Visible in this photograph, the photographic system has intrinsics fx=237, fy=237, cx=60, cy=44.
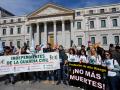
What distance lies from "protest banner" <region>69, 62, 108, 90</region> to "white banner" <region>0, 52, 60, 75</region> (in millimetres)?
1062

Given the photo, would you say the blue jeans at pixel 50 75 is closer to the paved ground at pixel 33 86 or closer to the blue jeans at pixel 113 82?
the paved ground at pixel 33 86

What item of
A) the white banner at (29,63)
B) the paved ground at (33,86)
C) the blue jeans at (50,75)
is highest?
the white banner at (29,63)

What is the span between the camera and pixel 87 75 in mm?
9797

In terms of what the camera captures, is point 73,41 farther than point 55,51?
Yes

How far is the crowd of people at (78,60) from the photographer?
8.82 metres

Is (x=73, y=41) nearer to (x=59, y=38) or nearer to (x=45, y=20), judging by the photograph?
(x=59, y=38)

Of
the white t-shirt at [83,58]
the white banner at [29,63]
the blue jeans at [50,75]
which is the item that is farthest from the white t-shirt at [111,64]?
the blue jeans at [50,75]

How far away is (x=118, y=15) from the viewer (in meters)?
50.3

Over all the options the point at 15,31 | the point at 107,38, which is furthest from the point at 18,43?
the point at 107,38

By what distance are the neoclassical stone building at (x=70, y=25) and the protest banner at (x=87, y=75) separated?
4093 cm

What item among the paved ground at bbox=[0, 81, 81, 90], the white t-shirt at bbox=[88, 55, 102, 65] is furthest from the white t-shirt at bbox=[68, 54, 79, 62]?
the paved ground at bbox=[0, 81, 81, 90]

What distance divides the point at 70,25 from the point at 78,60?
145 ft

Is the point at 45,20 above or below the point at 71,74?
above

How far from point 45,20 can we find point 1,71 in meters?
44.6
